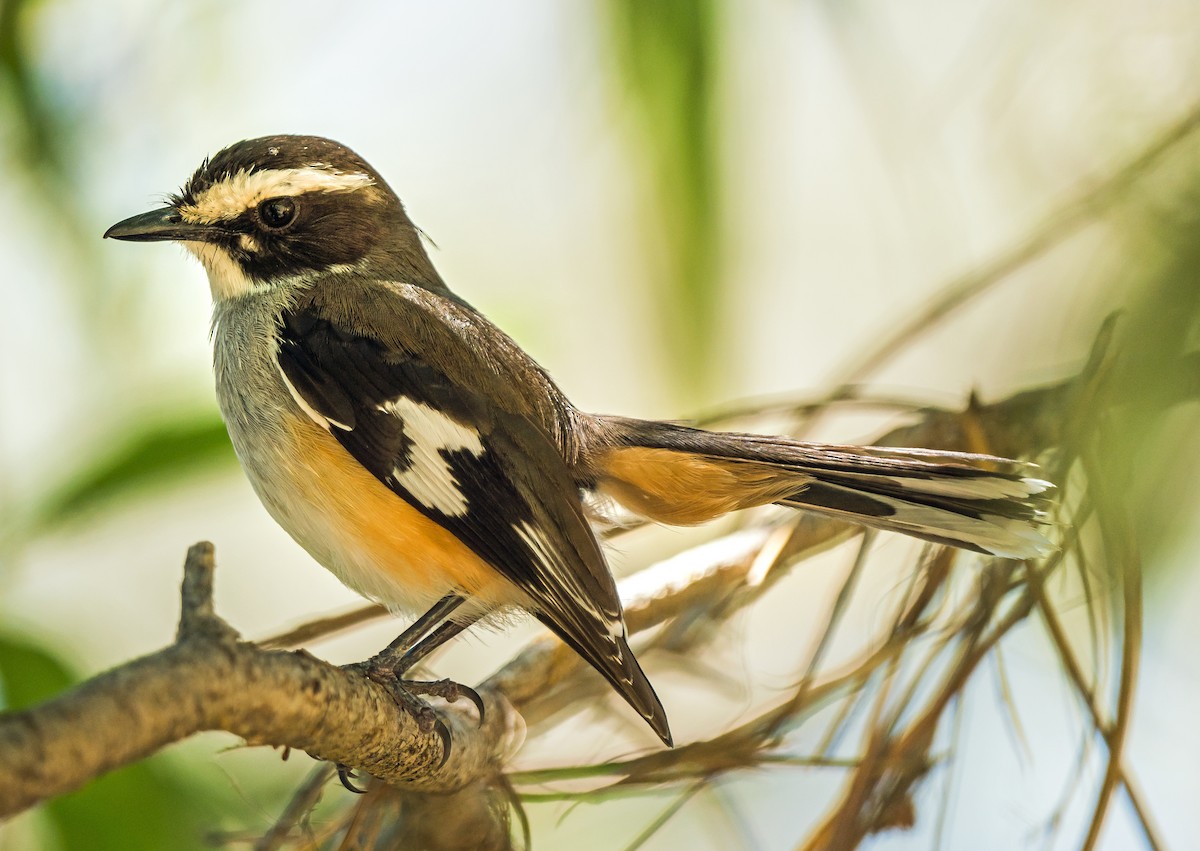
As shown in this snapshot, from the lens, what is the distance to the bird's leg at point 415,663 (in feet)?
7.27

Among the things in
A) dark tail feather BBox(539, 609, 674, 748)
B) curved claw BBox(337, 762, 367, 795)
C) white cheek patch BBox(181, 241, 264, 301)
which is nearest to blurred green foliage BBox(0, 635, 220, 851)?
curved claw BBox(337, 762, 367, 795)

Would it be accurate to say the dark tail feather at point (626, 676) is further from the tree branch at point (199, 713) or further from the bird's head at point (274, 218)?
the bird's head at point (274, 218)

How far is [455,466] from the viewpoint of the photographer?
2.50 meters

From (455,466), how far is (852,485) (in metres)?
0.84

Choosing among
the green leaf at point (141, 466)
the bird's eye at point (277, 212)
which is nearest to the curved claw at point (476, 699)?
the green leaf at point (141, 466)

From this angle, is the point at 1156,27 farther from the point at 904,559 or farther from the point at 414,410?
the point at 414,410

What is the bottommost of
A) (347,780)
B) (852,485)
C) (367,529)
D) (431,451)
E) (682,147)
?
(347,780)

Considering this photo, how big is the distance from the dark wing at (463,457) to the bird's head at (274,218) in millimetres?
310

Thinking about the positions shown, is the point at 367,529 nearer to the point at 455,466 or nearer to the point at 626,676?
the point at 455,466

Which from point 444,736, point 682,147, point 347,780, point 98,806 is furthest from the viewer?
point 682,147

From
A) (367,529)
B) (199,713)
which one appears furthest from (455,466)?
(199,713)

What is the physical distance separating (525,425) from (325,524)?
1.55 ft

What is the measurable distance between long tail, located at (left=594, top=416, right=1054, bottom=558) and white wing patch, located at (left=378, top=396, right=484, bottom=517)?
15.2 inches

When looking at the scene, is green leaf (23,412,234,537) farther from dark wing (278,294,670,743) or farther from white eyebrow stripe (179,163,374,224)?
white eyebrow stripe (179,163,374,224)
